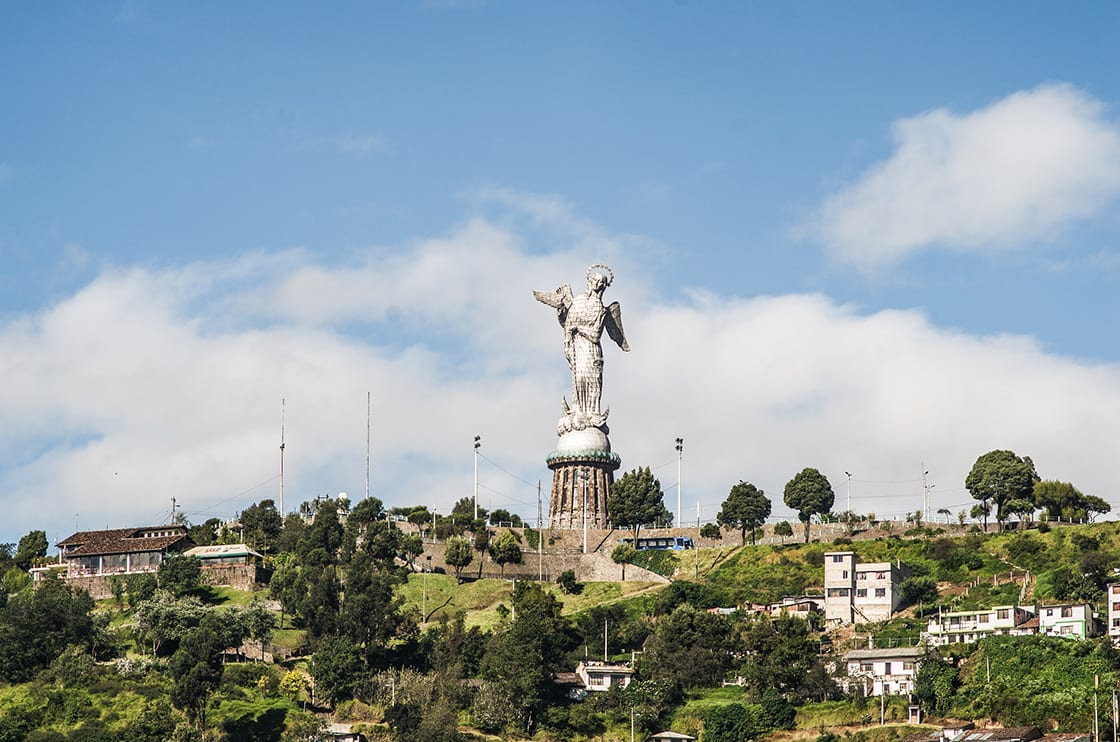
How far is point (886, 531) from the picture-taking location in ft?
528

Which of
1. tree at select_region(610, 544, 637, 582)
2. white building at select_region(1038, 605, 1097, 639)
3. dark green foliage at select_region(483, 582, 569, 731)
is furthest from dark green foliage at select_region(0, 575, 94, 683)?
white building at select_region(1038, 605, 1097, 639)

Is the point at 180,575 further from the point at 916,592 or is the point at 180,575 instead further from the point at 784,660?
the point at 916,592

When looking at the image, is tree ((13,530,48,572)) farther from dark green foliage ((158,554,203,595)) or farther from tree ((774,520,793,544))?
tree ((774,520,793,544))

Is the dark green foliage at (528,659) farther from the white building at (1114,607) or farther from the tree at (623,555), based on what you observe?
the white building at (1114,607)

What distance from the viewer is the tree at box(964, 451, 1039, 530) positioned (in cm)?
15538

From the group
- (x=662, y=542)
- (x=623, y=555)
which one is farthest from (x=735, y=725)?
(x=662, y=542)

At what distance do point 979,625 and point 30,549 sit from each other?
8536 cm

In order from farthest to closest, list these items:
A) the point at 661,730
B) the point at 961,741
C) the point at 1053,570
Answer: the point at 1053,570 < the point at 661,730 < the point at 961,741

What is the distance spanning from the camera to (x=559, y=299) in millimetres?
178875

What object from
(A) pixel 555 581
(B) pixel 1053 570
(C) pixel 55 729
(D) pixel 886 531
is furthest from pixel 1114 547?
(C) pixel 55 729

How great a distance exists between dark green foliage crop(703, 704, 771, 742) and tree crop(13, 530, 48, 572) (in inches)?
2909

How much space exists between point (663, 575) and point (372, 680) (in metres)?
36.2

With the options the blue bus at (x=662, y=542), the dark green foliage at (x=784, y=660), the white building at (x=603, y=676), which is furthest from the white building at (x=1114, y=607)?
the blue bus at (x=662, y=542)

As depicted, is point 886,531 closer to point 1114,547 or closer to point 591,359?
point 1114,547
